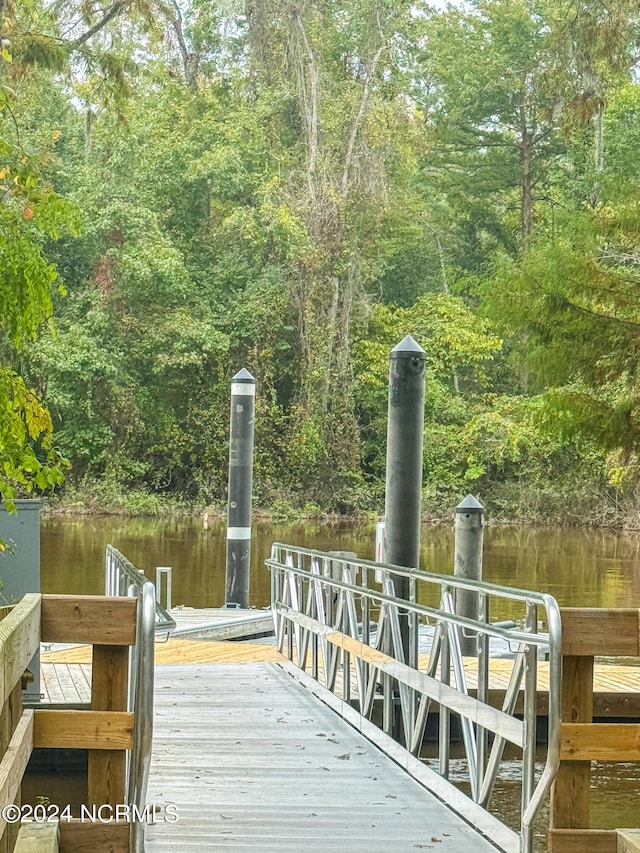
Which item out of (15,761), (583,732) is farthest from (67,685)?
(15,761)

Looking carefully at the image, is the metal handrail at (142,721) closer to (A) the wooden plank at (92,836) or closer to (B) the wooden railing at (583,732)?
(A) the wooden plank at (92,836)

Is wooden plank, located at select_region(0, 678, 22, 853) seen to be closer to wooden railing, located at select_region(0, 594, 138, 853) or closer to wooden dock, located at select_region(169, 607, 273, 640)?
wooden railing, located at select_region(0, 594, 138, 853)

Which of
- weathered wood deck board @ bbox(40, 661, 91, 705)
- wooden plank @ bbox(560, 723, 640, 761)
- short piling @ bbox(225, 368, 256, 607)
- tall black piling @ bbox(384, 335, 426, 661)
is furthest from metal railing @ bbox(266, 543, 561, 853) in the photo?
short piling @ bbox(225, 368, 256, 607)

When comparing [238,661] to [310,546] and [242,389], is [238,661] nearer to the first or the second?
[242,389]

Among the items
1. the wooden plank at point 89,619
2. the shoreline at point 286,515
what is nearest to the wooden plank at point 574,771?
the wooden plank at point 89,619

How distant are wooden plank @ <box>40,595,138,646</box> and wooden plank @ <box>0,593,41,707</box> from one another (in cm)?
8

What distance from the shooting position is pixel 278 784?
19.1 feet

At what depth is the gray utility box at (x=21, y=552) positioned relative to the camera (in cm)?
731

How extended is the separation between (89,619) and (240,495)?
38.3ft

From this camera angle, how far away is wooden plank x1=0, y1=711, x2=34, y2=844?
2763mm

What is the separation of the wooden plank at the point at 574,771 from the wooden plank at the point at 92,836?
1344 mm

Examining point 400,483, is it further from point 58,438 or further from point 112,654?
point 58,438

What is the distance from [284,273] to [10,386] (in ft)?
99.2

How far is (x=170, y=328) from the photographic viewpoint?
34625 millimetres
